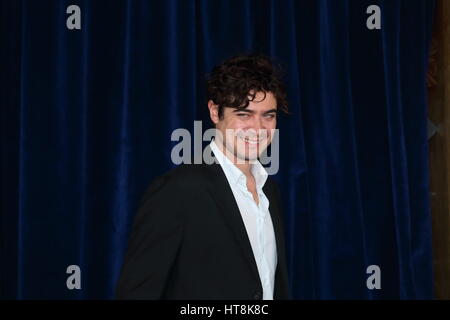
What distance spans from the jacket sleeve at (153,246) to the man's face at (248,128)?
0.21 metres

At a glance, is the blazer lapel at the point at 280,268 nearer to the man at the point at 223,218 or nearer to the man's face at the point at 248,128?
the man at the point at 223,218

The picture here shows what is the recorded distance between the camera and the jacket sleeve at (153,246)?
847mm

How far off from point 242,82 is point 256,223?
13.2 inches

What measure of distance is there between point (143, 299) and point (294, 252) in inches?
35.2

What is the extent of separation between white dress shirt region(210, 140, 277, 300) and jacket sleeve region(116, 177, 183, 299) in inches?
7.1

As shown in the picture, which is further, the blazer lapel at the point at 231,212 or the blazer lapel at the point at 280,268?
the blazer lapel at the point at 280,268

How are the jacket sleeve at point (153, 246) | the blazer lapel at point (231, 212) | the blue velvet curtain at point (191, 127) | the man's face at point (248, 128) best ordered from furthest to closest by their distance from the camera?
the blue velvet curtain at point (191, 127) < the man's face at point (248, 128) < the blazer lapel at point (231, 212) < the jacket sleeve at point (153, 246)

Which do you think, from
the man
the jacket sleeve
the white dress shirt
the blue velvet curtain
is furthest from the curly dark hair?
the blue velvet curtain

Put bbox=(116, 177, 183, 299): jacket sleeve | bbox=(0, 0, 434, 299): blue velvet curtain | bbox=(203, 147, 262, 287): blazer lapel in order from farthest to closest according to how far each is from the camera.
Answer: bbox=(0, 0, 434, 299): blue velvet curtain → bbox=(203, 147, 262, 287): blazer lapel → bbox=(116, 177, 183, 299): jacket sleeve

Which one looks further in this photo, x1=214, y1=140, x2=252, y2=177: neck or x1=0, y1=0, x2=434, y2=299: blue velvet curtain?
x1=0, y1=0, x2=434, y2=299: blue velvet curtain

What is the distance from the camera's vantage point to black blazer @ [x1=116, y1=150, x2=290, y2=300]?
86cm

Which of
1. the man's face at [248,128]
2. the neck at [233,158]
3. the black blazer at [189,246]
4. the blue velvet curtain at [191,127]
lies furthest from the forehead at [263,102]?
the blue velvet curtain at [191,127]

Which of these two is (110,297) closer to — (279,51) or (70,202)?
(70,202)

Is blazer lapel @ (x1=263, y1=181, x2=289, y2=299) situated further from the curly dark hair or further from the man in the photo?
the curly dark hair
